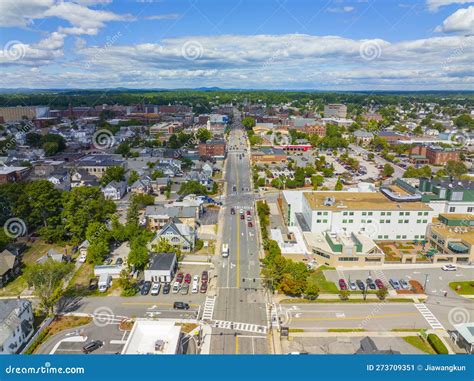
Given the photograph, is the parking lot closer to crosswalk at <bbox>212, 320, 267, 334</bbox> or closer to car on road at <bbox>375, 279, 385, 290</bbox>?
car on road at <bbox>375, 279, 385, 290</bbox>

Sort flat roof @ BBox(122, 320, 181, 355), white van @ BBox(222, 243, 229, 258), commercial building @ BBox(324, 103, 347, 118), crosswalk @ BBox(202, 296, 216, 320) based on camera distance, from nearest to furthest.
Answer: flat roof @ BBox(122, 320, 181, 355) < crosswalk @ BBox(202, 296, 216, 320) < white van @ BBox(222, 243, 229, 258) < commercial building @ BBox(324, 103, 347, 118)

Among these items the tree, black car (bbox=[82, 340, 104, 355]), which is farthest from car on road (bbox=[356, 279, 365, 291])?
the tree

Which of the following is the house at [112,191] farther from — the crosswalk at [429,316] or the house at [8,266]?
the crosswalk at [429,316]

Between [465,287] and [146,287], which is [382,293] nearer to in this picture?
[465,287]

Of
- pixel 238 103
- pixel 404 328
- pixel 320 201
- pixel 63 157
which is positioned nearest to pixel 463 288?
pixel 404 328

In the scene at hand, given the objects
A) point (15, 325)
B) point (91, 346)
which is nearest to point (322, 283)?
point (91, 346)
